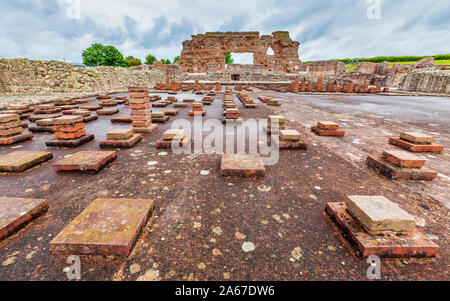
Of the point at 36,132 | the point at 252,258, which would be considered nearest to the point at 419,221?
the point at 252,258

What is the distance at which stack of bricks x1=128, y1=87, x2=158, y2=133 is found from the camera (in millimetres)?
3652

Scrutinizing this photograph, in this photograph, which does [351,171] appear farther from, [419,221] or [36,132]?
[36,132]

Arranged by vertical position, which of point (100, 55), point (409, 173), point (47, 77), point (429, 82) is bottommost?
point (409, 173)

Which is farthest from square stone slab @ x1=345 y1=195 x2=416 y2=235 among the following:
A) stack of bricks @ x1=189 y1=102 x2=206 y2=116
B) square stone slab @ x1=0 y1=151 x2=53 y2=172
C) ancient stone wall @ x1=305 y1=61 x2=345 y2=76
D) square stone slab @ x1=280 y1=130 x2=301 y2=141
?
ancient stone wall @ x1=305 y1=61 x2=345 y2=76

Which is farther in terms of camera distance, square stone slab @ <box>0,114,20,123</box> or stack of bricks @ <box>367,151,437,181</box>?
square stone slab @ <box>0,114,20,123</box>

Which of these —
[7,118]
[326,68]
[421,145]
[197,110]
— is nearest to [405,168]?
[421,145]

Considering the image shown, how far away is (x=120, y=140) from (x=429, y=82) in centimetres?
2291

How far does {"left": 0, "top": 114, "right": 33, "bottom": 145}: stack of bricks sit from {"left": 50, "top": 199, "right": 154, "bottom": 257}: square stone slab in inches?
118

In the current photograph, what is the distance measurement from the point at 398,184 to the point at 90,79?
1512 centimetres

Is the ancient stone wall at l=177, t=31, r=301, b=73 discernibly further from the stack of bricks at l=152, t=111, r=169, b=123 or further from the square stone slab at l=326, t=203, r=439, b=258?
the square stone slab at l=326, t=203, r=439, b=258

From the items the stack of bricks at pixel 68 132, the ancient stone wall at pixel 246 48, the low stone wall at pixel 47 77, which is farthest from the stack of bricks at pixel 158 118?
the ancient stone wall at pixel 246 48

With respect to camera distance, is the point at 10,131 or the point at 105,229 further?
the point at 10,131

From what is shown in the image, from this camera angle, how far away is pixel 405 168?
2148mm

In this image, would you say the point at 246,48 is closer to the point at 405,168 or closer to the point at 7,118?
the point at 7,118
